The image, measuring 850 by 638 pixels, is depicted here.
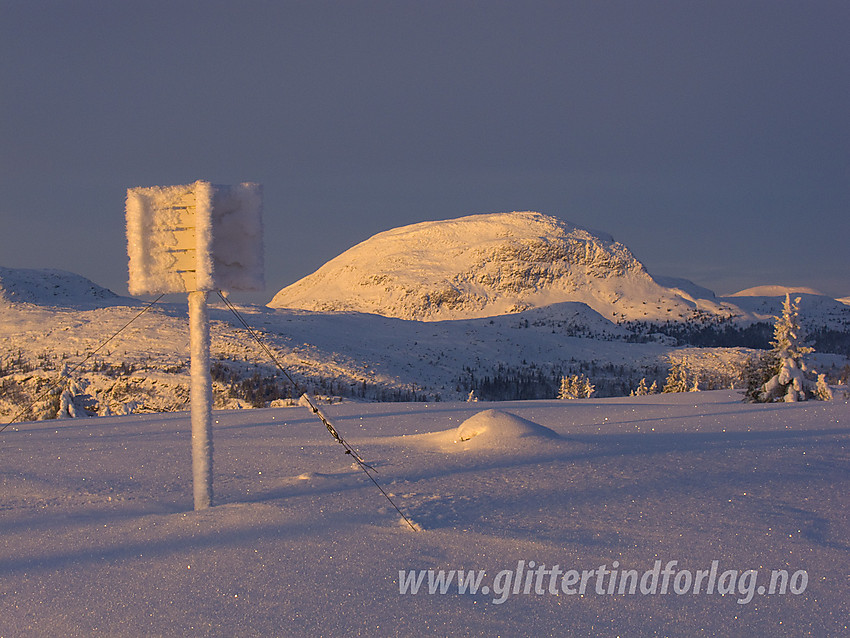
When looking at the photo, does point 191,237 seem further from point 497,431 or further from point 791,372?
point 791,372

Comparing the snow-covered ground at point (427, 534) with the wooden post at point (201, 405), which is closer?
the snow-covered ground at point (427, 534)

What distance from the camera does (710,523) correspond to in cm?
621

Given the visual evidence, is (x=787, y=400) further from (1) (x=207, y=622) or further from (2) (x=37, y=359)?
(2) (x=37, y=359)

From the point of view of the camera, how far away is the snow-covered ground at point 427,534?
438 centimetres

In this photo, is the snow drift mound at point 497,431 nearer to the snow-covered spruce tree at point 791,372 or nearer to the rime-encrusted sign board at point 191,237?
the rime-encrusted sign board at point 191,237

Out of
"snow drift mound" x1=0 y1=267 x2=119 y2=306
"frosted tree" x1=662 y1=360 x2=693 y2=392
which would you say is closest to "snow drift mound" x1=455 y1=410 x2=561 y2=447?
"frosted tree" x1=662 y1=360 x2=693 y2=392

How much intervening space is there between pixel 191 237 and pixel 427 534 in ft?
13.3

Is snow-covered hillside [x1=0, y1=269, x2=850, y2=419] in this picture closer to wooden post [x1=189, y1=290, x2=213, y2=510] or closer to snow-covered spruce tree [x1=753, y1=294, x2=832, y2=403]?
snow-covered spruce tree [x1=753, y1=294, x2=832, y2=403]

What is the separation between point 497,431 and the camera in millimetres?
9836

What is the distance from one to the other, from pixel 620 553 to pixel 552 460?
10.4ft

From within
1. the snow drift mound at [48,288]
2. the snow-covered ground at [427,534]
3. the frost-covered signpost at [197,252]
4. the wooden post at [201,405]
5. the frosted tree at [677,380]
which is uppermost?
the snow drift mound at [48,288]

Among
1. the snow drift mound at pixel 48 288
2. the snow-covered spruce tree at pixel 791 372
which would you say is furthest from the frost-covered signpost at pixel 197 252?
the snow drift mound at pixel 48 288

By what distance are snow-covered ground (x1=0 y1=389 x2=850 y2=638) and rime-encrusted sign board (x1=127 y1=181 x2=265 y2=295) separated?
8.14ft

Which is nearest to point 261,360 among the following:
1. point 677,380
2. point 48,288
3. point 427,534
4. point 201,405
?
point 677,380
